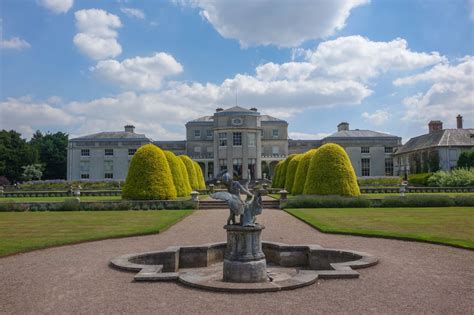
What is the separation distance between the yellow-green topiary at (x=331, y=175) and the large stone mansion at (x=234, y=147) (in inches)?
1189

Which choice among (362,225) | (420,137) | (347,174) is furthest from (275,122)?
(362,225)

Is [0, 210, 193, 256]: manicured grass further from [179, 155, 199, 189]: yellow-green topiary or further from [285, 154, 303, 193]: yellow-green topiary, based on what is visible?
[179, 155, 199, 189]: yellow-green topiary

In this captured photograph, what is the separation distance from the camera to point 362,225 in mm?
15133

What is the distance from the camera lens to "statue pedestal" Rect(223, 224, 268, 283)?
25.1 ft

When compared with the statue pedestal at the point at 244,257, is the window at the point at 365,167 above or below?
above

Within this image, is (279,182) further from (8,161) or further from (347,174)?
(8,161)

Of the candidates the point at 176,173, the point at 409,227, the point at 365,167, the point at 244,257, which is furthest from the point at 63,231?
the point at 365,167

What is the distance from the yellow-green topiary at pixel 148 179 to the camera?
82.2ft

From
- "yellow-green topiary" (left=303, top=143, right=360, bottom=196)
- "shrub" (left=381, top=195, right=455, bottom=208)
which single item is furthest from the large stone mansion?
"shrub" (left=381, top=195, right=455, bottom=208)

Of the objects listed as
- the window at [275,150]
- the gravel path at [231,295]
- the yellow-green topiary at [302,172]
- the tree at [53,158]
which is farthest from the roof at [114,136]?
the gravel path at [231,295]

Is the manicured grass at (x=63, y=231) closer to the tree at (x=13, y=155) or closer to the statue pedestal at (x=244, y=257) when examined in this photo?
the statue pedestal at (x=244, y=257)

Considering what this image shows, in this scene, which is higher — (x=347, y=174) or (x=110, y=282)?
(x=347, y=174)

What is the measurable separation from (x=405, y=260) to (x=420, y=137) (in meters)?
54.4

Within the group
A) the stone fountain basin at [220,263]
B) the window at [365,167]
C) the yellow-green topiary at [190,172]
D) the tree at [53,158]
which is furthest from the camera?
the tree at [53,158]
